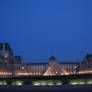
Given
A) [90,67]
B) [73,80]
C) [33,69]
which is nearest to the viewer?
[73,80]

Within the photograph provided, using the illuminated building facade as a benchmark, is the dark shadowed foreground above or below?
below

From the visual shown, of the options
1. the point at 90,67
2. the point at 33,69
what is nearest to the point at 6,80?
the point at 90,67

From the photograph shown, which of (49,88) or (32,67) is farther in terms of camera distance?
(32,67)

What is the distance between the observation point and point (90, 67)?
278 ft

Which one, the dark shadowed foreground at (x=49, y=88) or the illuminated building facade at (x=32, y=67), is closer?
the dark shadowed foreground at (x=49, y=88)

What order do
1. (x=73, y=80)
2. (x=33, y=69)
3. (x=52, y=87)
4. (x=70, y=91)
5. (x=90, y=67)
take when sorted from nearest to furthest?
(x=70, y=91), (x=52, y=87), (x=73, y=80), (x=90, y=67), (x=33, y=69)

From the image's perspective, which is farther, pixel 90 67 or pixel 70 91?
pixel 90 67

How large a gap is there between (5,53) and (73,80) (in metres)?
71.3

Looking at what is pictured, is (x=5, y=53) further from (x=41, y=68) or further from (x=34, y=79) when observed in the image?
(x=34, y=79)

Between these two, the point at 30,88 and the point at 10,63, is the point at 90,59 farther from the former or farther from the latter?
the point at 30,88

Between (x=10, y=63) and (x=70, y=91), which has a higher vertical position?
(x=10, y=63)

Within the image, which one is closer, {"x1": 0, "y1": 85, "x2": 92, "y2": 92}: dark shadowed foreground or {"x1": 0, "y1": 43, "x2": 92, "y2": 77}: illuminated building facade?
{"x1": 0, "y1": 85, "x2": 92, "y2": 92}: dark shadowed foreground

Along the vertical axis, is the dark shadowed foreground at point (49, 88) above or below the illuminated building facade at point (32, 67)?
below

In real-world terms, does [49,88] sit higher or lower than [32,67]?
lower
